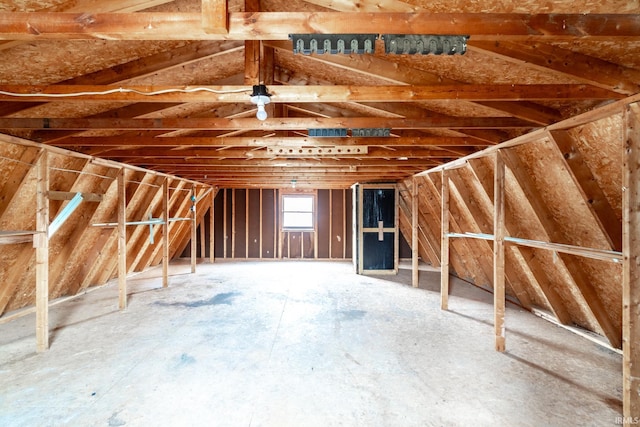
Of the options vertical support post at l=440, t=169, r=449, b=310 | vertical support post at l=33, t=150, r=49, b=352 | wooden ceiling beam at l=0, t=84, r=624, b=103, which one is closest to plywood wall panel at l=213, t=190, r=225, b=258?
vertical support post at l=33, t=150, r=49, b=352

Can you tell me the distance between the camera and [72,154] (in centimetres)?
337

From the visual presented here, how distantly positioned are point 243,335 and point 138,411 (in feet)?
4.35

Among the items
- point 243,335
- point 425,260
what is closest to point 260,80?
point 243,335

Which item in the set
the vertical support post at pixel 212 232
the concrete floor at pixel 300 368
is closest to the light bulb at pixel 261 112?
the concrete floor at pixel 300 368

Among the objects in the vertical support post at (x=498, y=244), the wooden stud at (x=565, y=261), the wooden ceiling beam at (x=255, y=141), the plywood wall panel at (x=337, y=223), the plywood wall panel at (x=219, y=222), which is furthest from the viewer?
the plywood wall panel at (x=337, y=223)

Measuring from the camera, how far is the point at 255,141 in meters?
3.41

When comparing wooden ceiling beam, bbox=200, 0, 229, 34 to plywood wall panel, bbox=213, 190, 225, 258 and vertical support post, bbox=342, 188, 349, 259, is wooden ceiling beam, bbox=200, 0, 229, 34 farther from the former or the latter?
plywood wall panel, bbox=213, 190, 225, 258

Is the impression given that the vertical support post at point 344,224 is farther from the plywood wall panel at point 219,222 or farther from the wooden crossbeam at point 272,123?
the wooden crossbeam at point 272,123

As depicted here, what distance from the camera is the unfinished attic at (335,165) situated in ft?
5.21

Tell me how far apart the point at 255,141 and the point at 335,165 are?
1676mm

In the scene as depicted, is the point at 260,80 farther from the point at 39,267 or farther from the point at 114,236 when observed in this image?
the point at 114,236

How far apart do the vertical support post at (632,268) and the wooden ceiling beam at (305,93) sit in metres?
0.43

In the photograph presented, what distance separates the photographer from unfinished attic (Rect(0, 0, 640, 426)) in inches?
62.5

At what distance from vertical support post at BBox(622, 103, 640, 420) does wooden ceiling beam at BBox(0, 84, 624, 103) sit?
43cm
